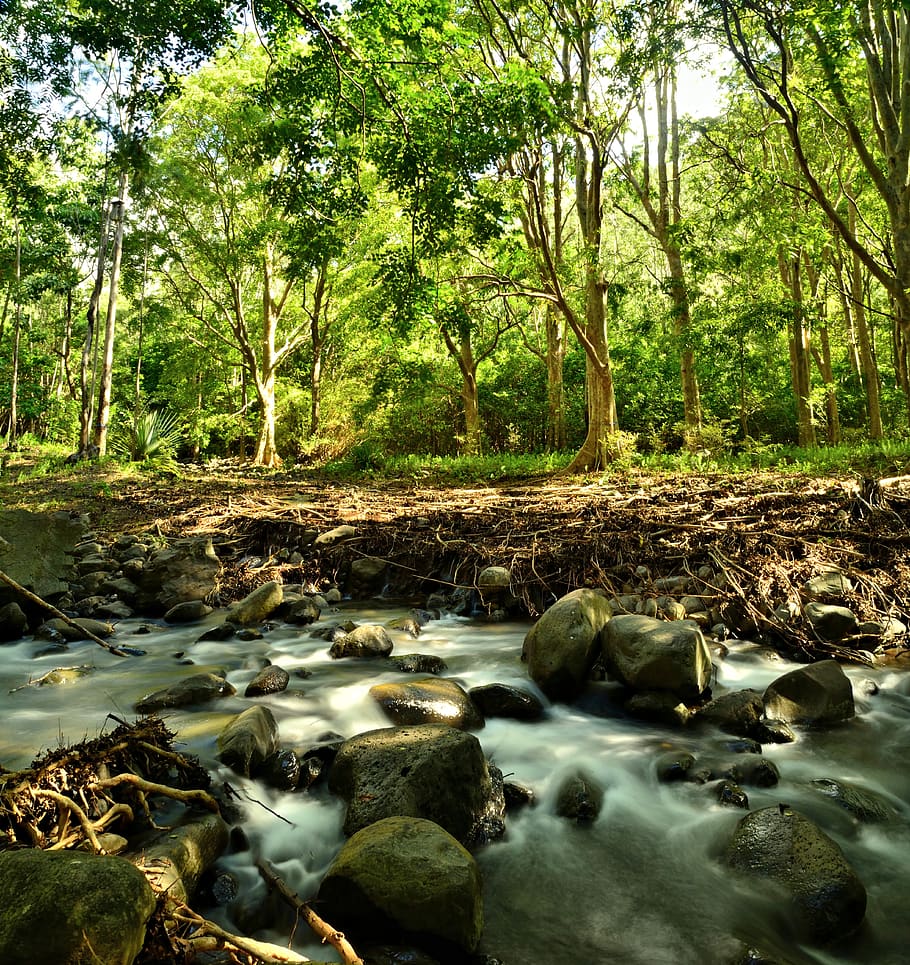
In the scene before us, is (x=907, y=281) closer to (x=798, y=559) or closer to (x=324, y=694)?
(x=798, y=559)

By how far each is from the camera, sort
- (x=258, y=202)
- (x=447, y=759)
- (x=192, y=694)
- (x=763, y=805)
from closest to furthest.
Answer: (x=447, y=759) < (x=763, y=805) < (x=192, y=694) < (x=258, y=202)

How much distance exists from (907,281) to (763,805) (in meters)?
9.71

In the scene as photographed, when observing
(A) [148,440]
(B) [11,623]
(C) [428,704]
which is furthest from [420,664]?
(A) [148,440]

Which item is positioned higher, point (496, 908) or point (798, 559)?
point (798, 559)

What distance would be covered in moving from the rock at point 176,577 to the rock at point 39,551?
65 centimetres

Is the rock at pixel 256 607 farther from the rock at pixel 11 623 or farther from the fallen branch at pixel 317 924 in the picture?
the fallen branch at pixel 317 924

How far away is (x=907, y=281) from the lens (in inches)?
369

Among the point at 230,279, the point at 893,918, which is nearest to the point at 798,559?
the point at 893,918

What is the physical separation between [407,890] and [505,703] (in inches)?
64.1

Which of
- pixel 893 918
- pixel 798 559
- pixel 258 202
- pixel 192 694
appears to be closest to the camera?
pixel 893 918

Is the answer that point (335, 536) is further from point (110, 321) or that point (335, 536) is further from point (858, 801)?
Answer: point (110, 321)

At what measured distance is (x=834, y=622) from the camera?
12.7 feet

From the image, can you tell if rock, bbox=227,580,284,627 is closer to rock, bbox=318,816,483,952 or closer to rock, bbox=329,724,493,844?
rock, bbox=329,724,493,844

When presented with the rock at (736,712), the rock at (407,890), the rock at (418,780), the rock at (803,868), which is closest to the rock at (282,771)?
the rock at (418,780)
